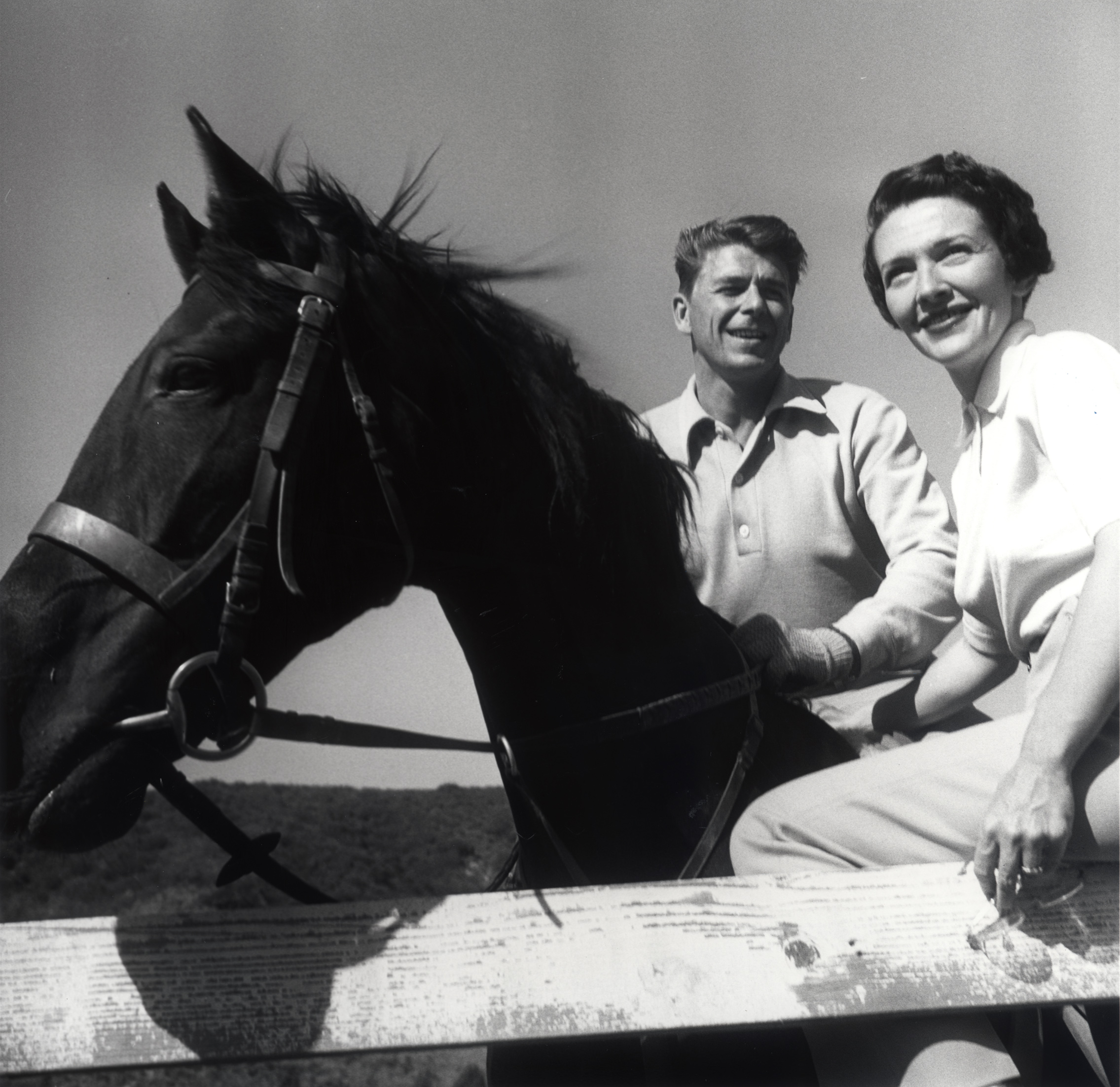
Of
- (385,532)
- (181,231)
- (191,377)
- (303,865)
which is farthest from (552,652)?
(181,231)

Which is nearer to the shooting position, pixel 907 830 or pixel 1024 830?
pixel 1024 830

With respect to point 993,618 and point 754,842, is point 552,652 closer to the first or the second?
point 754,842

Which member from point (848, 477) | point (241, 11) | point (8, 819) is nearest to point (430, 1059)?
point (8, 819)

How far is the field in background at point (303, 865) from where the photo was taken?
2.32 m

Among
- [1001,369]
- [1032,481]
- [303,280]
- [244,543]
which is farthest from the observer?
[1001,369]

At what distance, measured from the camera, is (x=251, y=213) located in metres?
2.15

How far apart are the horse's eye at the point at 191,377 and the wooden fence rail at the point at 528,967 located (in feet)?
3.38

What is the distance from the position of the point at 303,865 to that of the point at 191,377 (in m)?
1.14

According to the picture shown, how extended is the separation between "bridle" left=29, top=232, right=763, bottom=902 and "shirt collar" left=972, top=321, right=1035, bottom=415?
0.95 meters

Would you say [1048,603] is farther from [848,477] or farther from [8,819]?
[8,819]

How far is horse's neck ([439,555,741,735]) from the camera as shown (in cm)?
222

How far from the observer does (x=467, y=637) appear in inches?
89.2

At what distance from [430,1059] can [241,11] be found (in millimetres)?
2666

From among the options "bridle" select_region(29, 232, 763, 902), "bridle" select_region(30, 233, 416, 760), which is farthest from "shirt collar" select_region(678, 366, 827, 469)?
"bridle" select_region(30, 233, 416, 760)
